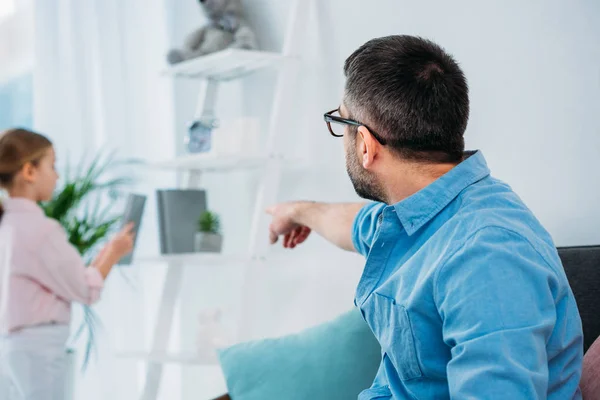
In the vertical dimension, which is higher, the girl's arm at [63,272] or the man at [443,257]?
the man at [443,257]

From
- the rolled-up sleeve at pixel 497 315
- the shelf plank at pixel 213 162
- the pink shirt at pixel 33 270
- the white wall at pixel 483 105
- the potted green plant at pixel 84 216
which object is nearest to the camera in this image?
the rolled-up sleeve at pixel 497 315

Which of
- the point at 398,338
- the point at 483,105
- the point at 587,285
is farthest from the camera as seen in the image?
the point at 483,105

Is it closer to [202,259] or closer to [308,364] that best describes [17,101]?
[202,259]

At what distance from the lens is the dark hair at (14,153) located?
2381 mm

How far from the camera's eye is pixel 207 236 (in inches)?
106

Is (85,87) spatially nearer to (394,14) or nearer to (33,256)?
(33,256)

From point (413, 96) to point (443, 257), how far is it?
10.5 inches

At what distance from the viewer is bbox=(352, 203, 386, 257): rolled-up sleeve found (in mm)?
1638

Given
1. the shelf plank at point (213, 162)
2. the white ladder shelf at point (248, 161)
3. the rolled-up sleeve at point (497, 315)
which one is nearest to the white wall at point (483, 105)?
the white ladder shelf at point (248, 161)

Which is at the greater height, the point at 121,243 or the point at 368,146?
the point at 368,146

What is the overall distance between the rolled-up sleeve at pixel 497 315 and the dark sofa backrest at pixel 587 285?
0.43 meters

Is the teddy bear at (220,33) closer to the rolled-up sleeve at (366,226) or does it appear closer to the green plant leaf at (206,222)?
the green plant leaf at (206,222)

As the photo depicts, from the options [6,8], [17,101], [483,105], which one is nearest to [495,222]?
[483,105]

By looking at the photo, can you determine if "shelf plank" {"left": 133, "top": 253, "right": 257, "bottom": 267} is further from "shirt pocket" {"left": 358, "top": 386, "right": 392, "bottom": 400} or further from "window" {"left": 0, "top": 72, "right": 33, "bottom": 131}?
"shirt pocket" {"left": 358, "top": 386, "right": 392, "bottom": 400}
